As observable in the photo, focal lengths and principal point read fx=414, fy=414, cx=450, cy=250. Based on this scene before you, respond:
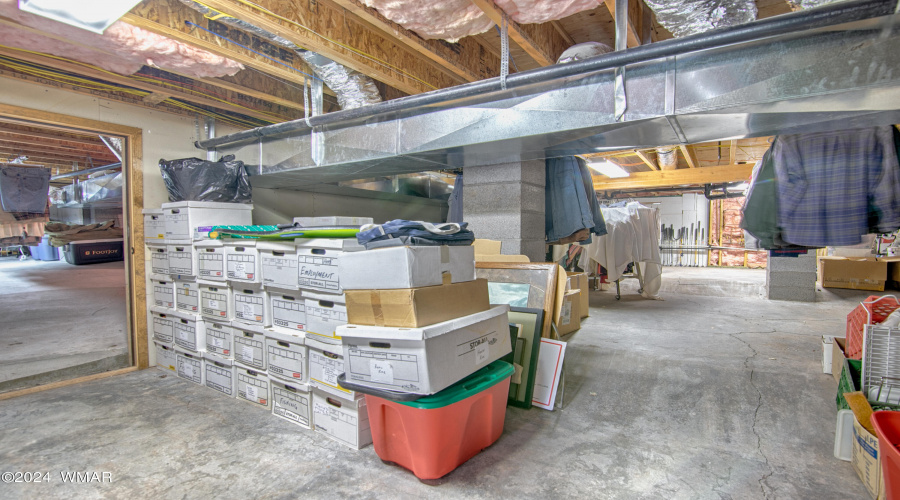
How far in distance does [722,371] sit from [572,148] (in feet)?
6.18

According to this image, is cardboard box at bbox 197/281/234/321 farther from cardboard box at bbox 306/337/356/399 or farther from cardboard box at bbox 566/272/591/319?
cardboard box at bbox 566/272/591/319

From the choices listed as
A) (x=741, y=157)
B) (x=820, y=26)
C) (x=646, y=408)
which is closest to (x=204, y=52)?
(x=820, y=26)

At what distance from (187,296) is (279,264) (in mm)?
1261

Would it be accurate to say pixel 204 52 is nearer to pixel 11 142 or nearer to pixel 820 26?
pixel 820 26

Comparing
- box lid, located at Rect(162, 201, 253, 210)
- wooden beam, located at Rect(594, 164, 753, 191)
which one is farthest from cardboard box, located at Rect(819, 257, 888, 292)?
box lid, located at Rect(162, 201, 253, 210)

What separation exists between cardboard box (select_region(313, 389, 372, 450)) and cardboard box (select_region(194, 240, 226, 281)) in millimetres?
1197

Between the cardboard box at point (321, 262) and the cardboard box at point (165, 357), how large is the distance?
1.83m

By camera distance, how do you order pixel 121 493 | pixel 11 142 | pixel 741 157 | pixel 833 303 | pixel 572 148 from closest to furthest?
Result: 1. pixel 121 493
2. pixel 572 148
3. pixel 11 142
4. pixel 833 303
5. pixel 741 157

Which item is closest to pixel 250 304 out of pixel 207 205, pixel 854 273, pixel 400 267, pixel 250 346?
pixel 250 346

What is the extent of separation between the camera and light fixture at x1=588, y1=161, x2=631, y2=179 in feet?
21.2

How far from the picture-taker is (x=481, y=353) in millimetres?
1989

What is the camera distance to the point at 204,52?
2561 mm

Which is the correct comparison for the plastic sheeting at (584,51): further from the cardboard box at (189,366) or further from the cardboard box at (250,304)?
the cardboard box at (189,366)

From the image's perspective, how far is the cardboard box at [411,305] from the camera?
1.75 metres
